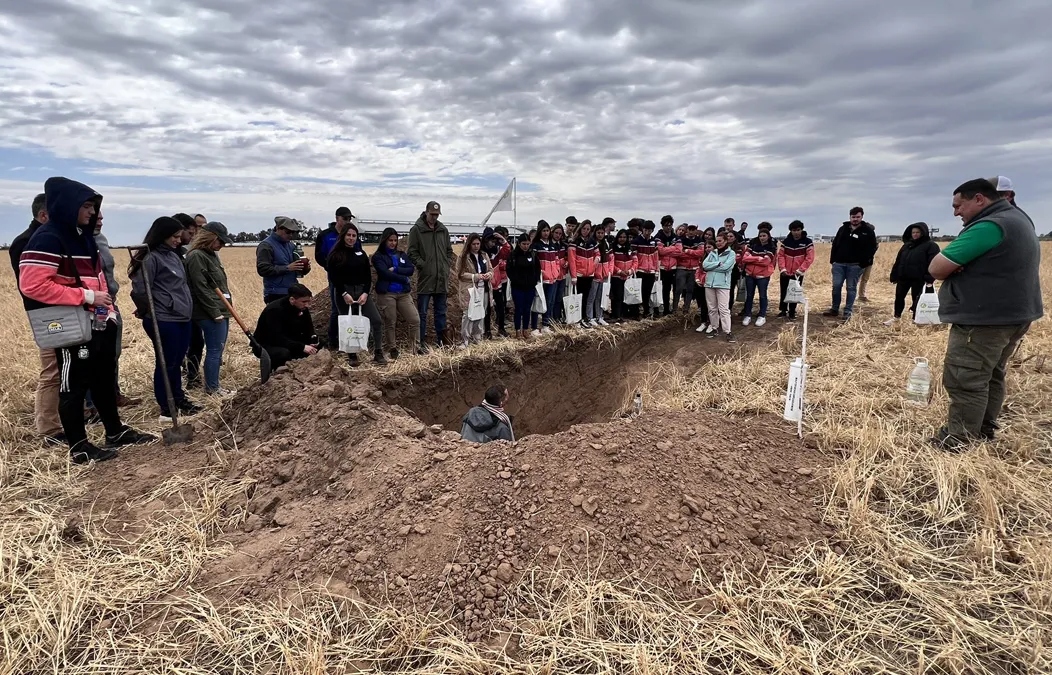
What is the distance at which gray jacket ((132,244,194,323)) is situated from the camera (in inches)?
199

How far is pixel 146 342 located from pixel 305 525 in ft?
23.0

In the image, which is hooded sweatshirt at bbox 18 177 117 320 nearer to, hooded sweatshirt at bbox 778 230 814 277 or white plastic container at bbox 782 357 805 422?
white plastic container at bbox 782 357 805 422

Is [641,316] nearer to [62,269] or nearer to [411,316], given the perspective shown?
[411,316]

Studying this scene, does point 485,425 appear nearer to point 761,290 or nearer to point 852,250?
point 761,290

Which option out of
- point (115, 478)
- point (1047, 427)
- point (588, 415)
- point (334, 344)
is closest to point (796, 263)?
point (588, 415)

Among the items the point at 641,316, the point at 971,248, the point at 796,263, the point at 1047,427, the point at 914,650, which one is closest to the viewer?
the point at 914,650

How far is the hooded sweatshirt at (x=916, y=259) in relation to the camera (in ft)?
28.1

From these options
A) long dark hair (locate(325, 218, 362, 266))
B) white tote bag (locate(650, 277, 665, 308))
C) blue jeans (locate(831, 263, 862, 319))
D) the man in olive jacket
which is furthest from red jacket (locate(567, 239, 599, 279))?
blue jeans (locate(831, 263, 862, 319))

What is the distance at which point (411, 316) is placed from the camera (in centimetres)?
757

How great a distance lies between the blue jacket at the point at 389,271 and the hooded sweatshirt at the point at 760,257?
20.4 ft

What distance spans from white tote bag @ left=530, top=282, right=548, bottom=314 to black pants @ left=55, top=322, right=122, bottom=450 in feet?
18.8

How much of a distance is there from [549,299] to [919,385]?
5442 millimetres

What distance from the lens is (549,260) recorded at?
28.9 feet

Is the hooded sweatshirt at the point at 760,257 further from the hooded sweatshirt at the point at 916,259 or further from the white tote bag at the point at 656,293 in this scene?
the hooded sweatshirt at the point at 916,259
